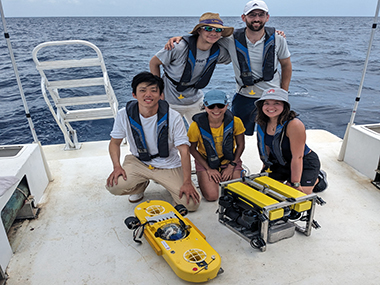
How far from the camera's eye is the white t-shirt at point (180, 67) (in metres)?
2.84

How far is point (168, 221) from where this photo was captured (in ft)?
7.23

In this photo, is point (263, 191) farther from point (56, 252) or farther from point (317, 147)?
point (317, 147)

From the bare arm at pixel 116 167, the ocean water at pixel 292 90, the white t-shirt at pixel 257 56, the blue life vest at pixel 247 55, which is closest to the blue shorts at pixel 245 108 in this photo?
the white t-shirt at pixel 257 56

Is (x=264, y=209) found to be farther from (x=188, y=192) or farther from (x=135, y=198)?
(x=135, y=198)

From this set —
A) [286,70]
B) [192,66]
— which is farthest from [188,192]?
[286,70]

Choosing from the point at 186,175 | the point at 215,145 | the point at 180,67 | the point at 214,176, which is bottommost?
the point at 214,176

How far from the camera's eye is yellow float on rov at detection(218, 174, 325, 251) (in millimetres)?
2033

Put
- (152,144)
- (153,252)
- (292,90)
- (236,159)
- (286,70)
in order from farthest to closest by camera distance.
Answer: (292,90), (286,70), (236,159), (152,144), (153,252)

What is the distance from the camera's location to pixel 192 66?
2.88 meters

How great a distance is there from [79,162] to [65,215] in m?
1.06

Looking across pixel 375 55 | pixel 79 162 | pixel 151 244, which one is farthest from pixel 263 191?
pixel 375 55

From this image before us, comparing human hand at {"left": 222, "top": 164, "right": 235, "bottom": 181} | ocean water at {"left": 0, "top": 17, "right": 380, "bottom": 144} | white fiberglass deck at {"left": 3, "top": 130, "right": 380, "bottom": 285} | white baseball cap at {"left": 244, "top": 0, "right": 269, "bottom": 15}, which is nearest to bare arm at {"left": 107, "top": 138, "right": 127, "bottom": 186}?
white fiberglass deck at {"left": 3, "top": 130, "right": 380, "bottom": 285}

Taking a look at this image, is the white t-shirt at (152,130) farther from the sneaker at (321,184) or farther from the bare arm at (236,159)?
the sneaker at (321,184)

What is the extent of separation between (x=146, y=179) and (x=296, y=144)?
1.30 m
